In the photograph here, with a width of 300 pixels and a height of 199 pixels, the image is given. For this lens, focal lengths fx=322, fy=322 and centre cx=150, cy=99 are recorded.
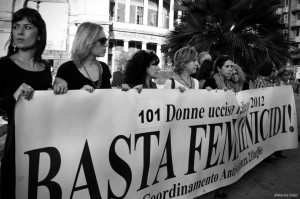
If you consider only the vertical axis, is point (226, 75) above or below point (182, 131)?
above

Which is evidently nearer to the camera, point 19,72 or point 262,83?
point 19,72

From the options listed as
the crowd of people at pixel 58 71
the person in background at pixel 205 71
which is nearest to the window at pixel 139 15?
the person in background at pixel 205 71

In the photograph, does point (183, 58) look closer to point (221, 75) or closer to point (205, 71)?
point (221, 75)

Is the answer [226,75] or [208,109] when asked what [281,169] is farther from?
[208,109]

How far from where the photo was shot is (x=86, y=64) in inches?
99.7

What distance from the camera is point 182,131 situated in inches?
108

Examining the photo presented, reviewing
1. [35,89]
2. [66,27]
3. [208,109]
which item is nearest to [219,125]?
[208,109]

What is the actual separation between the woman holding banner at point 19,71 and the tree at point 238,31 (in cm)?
602

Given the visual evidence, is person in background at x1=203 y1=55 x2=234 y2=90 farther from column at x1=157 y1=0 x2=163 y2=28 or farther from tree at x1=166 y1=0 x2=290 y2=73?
column at x1=157 y1=0 x2=163 y2=28

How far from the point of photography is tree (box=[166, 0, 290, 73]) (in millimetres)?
7773

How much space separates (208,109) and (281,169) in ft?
7.07

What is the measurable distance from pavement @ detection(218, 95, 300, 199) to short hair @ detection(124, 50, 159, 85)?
1.54 metres

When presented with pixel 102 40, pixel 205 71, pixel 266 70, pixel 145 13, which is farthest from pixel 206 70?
pixel 145 13

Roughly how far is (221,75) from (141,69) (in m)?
1.16
